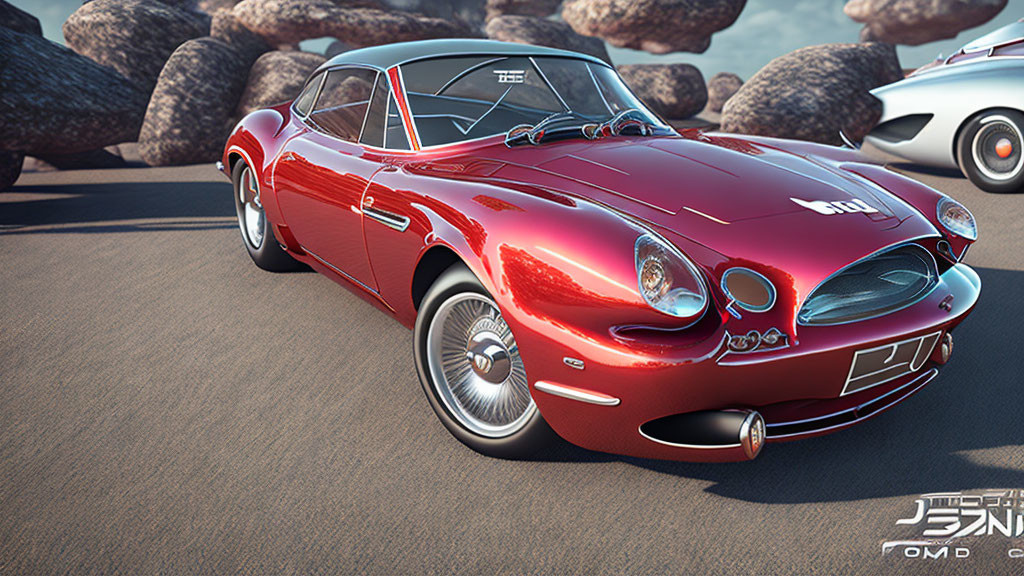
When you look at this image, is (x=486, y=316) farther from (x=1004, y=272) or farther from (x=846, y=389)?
(x=1004, y=272)

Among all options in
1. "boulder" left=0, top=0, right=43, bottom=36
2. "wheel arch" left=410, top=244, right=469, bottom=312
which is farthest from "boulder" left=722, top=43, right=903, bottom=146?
"boulder" left=0, top=0, right=43, bottom=36

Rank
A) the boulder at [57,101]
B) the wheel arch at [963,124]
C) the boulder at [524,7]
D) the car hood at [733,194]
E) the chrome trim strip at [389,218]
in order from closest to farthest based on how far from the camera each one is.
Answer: the car hood at [733,194] → the chrome trim strip at [389,218] → the wheel arch at [963,124] → the boulder at [57,101] → the boulder at [524,7]

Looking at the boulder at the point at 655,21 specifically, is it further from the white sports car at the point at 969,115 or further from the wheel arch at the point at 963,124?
the wheel arch at the point at 963,124

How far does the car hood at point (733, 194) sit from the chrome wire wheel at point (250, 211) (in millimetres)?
2129

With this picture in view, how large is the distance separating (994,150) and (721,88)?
541 inches

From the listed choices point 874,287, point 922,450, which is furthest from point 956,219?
point 922,450

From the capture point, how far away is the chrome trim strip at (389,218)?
263 cm

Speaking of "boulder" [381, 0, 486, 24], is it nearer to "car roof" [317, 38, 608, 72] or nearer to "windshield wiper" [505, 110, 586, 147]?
"car roof" [317, 38, 608, 72]

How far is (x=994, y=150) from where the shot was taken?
5.85 meters

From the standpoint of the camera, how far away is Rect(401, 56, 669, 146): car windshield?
3145mm

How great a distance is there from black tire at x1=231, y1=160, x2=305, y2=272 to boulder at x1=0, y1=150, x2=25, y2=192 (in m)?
4.62

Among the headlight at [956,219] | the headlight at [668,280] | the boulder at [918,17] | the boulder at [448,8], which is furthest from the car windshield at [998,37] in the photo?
the boulder at [918,17]

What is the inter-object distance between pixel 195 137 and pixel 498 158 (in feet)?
26.5

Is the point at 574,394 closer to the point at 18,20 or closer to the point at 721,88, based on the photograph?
the point at 18,20
